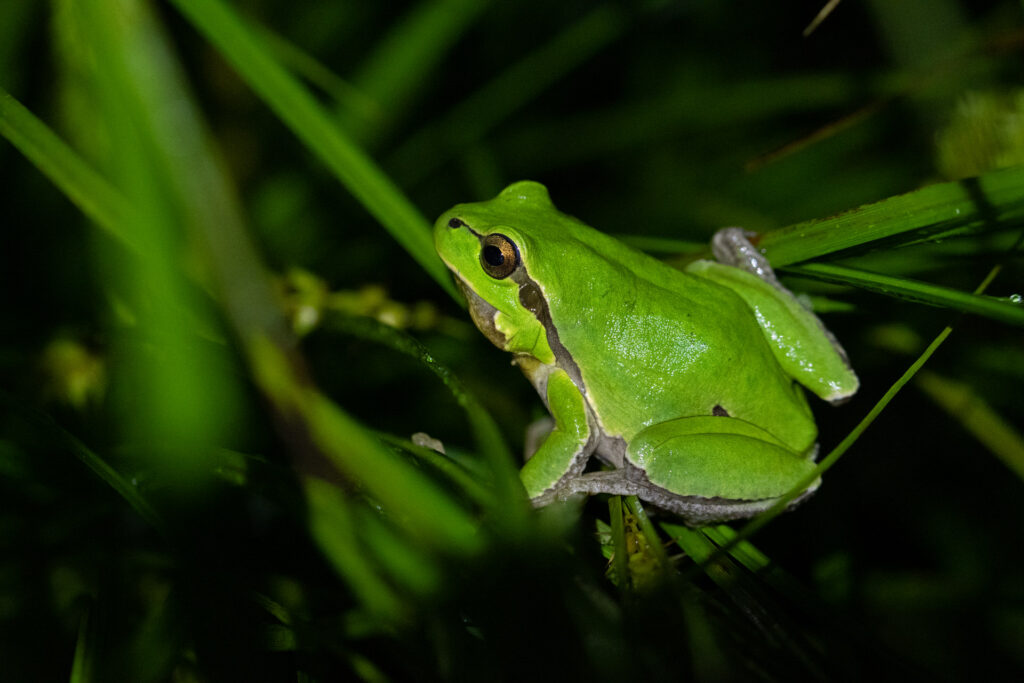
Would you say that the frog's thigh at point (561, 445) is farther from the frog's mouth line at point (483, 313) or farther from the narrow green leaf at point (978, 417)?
the narrow green leaf at point (978, 417)

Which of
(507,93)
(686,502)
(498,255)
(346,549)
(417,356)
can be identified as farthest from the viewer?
(507,93)

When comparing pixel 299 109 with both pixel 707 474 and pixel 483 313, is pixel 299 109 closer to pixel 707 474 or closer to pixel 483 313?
pixel 483 313

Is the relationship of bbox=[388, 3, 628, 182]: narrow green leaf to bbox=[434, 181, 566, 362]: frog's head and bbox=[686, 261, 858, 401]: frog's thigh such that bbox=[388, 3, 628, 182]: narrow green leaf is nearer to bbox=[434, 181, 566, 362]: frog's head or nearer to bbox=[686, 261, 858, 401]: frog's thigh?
bbox=[434, 181, 566, 362]: frog's head

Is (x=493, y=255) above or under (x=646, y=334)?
above

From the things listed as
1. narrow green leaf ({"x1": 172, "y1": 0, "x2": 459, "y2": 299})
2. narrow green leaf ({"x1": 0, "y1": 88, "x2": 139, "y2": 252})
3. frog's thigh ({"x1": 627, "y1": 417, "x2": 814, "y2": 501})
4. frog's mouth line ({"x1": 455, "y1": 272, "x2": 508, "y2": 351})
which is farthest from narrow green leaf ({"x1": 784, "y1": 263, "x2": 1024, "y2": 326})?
narrow green leaf ({"x1": 0, "y1": 88, "x2": 139, "y2": 252})

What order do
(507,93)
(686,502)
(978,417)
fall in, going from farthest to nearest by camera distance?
(507,93) → (978,417) → (686,502)

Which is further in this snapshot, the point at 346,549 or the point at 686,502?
the point at 686,502

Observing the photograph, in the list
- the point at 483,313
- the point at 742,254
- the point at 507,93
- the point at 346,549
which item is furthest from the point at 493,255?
the point at 507,93
